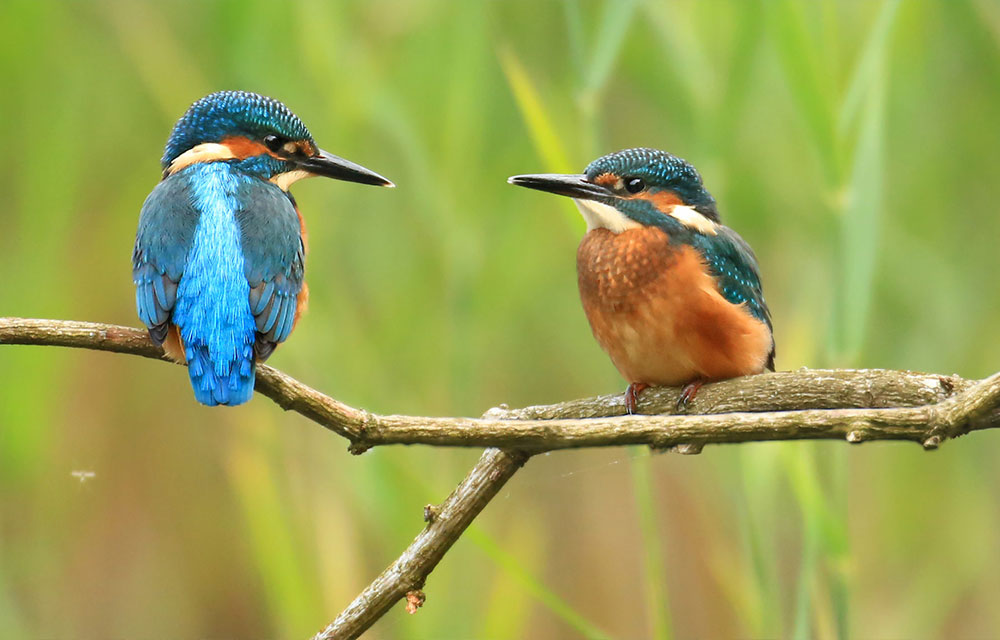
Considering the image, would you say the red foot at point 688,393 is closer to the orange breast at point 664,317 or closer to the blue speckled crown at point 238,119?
the orange breast at point 664,317

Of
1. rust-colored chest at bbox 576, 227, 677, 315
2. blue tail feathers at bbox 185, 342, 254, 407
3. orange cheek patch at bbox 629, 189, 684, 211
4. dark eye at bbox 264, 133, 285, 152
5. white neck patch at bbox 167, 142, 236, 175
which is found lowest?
blue tail feathers at bbox 185, 342, 254, 407

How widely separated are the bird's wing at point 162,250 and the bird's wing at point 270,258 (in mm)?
91

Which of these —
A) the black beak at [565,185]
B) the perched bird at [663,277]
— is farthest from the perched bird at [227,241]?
the perched bird at [663,277]

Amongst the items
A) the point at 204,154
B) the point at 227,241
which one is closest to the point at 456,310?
the point at 204,154

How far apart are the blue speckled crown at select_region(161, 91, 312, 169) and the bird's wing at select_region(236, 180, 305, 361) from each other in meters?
0.12

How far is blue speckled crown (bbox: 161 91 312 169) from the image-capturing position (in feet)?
7.18

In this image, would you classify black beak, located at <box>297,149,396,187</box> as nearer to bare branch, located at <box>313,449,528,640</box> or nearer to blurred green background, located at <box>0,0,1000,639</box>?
blurred green background, located at <box>0,0,1000,639</box>

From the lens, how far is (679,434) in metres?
1.47

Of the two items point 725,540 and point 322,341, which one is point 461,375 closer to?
point 322,341

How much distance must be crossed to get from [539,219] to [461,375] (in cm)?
68

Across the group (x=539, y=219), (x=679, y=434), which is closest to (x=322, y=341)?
(x=539, y=219)

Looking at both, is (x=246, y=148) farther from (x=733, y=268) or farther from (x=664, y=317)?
(x=733, y=268)

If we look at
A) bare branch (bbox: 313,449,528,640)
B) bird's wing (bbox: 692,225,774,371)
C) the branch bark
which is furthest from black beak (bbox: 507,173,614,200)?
bare branch (bbox: 313,449,528,640)

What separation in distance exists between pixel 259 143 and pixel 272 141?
0.08 ft
